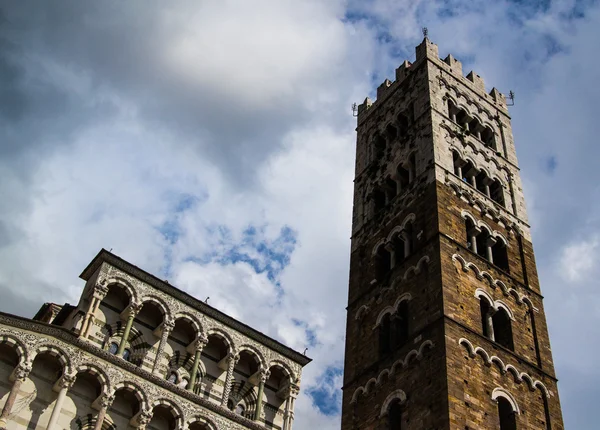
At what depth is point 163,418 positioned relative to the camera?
19.8 meters

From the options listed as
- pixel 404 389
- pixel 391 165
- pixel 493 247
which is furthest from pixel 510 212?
pixel 404 389

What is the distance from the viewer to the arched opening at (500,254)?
2834 cm

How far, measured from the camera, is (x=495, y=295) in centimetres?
2617

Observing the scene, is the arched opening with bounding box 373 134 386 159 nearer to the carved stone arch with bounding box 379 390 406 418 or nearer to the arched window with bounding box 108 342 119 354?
the carved stone arch with bounding box 379 390 406 418

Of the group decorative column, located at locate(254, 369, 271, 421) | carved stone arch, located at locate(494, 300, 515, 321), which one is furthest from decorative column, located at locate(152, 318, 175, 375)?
carved stone arch, located at locate(494, 300, 515, 321)

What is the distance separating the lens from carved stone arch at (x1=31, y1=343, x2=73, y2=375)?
723 inches

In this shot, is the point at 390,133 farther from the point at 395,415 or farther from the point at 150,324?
the point at 150,324

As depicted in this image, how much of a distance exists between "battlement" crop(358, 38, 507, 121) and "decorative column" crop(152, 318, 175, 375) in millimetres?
19860

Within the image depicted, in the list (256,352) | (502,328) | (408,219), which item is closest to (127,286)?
(256,352)

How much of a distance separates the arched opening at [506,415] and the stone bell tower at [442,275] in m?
0.03

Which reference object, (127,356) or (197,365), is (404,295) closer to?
(197,365)

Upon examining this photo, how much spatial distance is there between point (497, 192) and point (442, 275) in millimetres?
8487

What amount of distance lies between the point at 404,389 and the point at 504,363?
3338 millimetres

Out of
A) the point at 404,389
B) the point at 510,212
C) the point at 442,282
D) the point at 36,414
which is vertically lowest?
the point at 36,414
